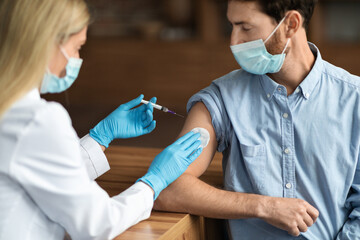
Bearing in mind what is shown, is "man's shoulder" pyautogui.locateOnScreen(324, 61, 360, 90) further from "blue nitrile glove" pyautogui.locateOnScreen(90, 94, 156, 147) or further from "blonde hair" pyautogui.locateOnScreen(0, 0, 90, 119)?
"blonde hair" pyautogui.locateOnScreen(0, 0, 90, 119)

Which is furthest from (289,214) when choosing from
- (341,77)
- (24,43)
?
(24,43)

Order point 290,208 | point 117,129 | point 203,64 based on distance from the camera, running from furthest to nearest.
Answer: point 203,64
point 117,129
point 290,208

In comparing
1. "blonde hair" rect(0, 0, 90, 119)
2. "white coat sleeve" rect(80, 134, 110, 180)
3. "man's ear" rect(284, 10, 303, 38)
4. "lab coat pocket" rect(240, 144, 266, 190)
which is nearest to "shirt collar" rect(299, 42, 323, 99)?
"man's ear" rect(284, 10, 303, 38)

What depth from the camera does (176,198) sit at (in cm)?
158

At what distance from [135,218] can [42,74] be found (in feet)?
1.41

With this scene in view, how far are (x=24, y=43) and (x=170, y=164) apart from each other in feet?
1.73

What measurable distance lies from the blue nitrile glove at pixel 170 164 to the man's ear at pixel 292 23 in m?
0.46

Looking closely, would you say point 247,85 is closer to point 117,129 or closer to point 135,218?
point 117,129

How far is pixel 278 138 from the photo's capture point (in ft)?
5.51

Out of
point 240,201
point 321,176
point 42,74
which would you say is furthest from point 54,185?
point 321,176

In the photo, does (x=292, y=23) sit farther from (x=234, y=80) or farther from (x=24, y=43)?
(x=24, y=43)

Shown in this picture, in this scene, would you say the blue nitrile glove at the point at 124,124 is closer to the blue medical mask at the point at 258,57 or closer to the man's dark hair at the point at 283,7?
the blue medical mask at the point at 258,57

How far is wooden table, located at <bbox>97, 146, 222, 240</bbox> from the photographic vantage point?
1.43m

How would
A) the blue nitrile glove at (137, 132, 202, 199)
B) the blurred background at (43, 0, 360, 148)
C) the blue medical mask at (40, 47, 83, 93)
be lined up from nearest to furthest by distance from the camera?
the blue medical mask at (40, 47, 83, 93), the blue nitrile glove at (137, 132, 202, 199), the blurred background at (43, 0, 360, 148)
